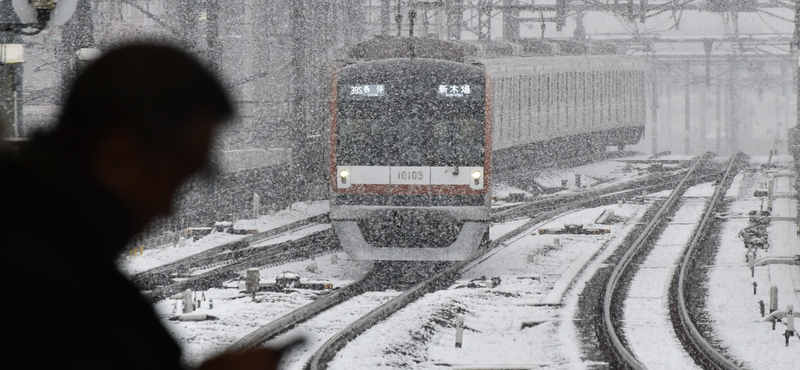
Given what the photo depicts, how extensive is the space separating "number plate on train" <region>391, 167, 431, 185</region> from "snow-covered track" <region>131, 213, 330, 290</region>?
9.40ft

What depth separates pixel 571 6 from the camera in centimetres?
3941

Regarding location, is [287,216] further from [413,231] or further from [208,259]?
[413,231]

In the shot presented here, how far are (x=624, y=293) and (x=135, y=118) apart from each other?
12.1m

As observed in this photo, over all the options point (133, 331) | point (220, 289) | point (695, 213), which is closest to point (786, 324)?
point (220, 289)

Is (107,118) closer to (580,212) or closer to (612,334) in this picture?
(612,334)

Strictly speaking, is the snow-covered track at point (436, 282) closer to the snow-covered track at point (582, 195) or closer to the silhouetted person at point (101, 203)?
the snow-covered track at point (582, 195)

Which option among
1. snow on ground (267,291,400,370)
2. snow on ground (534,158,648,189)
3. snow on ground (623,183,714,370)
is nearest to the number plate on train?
snow on ground (267,291,400,370)

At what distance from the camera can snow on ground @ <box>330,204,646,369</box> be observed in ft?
29.4

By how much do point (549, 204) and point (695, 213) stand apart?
348 cm

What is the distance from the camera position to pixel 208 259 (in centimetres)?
1499

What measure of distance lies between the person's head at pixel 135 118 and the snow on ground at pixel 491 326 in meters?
7.44

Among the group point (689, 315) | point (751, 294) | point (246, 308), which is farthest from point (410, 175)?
point (751, 294)

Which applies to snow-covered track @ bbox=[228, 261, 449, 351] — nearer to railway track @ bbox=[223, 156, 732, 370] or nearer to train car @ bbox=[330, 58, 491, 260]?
railway track @ bbox=[223, 156, 732, 370]

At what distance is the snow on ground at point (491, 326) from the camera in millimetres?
8961
